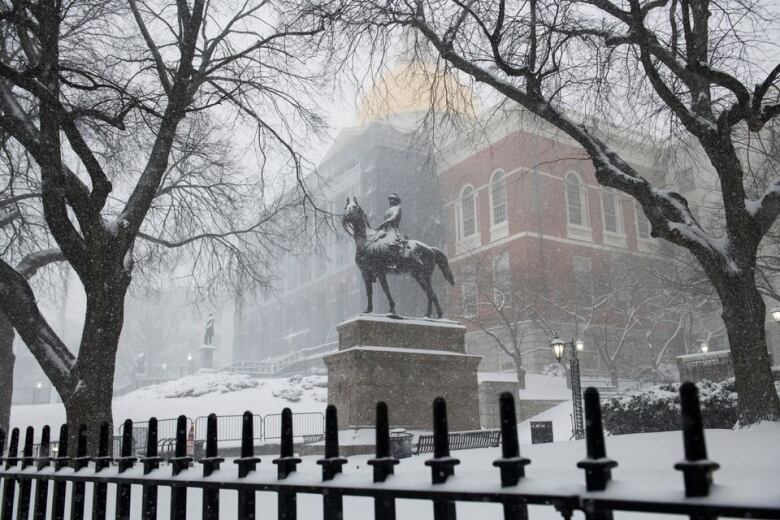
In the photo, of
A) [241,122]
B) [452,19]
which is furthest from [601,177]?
[241,122]

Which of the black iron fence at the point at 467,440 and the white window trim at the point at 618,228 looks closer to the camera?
the black iron fence at the point at 467,440

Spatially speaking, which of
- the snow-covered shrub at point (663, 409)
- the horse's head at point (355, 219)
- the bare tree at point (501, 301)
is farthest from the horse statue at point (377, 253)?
the bare tree at point (501, 301)

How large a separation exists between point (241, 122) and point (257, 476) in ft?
41.0

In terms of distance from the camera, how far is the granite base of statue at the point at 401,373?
18.1 meters

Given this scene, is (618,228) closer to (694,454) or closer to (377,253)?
(377,253)

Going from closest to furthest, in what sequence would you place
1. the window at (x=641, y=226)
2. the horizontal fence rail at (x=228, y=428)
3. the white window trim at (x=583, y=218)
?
1. the horizontal fence rail at (x=228, y=428)
2. the white window trim at (x=583, y=218)
3. the window at (x=641, y=226)

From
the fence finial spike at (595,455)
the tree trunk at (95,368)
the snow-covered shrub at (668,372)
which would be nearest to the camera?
the fence finial spike at (595,455)

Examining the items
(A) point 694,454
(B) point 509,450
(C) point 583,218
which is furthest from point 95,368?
(C) point 583,218

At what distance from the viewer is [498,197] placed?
43906 mm

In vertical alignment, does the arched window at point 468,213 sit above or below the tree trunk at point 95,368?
A: above

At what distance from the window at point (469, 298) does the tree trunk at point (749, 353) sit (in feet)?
91.5

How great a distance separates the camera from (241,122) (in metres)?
14.1

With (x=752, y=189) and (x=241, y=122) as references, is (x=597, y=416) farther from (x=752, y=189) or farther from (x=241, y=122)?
(x=752, y=189)

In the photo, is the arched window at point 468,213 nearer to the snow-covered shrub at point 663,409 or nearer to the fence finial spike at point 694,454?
the snow-covered shrub at point 663,409
